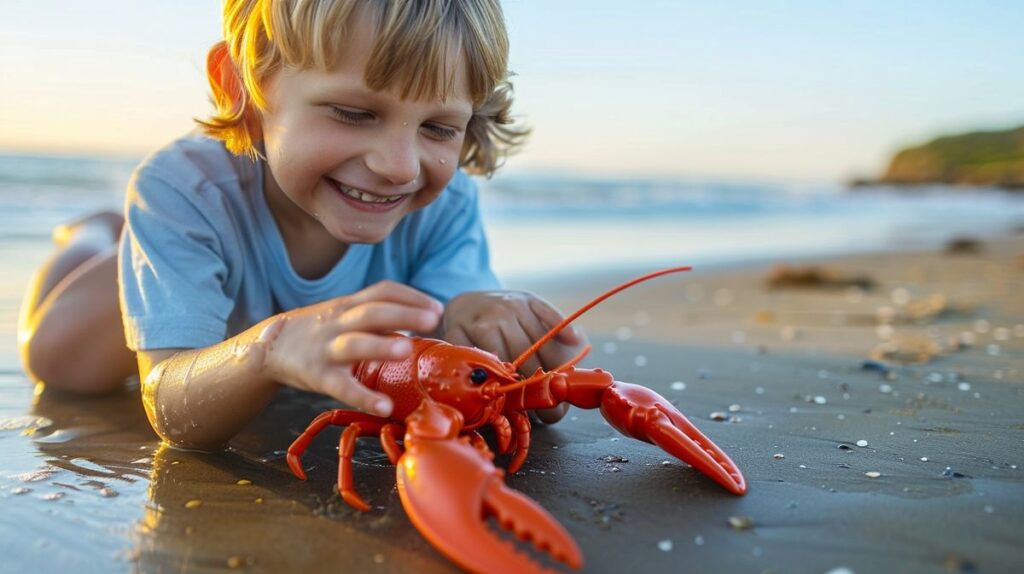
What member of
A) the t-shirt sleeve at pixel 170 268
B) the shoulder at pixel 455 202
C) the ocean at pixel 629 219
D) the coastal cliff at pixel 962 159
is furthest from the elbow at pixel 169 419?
the coastal cliff at pixel 962 159

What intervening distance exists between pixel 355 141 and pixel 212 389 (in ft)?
2.52

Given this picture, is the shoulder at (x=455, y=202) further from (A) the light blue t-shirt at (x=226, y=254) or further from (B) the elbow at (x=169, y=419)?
(B) the elbow at (x=169, y=419)

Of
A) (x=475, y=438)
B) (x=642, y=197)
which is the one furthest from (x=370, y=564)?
(x=642, y=197)

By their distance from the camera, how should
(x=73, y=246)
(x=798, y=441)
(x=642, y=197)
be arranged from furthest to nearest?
(x=642, y=197) < (x=73, y=246) < (x=798, y=441)

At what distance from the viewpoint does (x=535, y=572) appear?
1.57 meters

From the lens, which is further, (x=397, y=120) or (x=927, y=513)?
(x=397, y=120)

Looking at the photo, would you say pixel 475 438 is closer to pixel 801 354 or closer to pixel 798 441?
pixel 798 441

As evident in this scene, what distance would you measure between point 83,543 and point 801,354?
312 cm

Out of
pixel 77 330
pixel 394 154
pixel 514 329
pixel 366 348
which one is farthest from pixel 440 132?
pixel 77 330

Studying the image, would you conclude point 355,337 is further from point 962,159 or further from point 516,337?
point 962,159

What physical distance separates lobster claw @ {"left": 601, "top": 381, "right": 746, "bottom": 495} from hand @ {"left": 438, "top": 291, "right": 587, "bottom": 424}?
447 mm

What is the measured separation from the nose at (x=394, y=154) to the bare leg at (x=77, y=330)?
1.66m

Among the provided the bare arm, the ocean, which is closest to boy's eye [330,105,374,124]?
the bare arm

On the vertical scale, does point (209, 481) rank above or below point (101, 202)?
above
